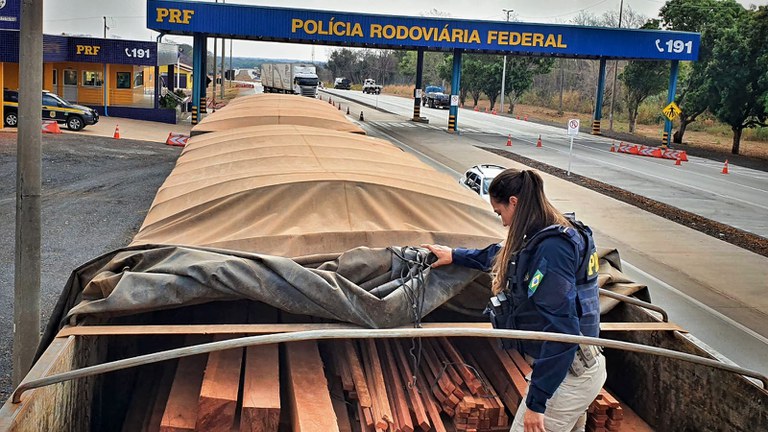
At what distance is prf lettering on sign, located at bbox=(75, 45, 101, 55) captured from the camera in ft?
144

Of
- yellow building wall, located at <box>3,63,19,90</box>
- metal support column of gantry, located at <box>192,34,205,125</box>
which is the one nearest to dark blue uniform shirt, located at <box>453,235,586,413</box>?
metal support column of gantry, located at <box>192,34,205,125</box>

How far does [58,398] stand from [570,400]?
277 cm

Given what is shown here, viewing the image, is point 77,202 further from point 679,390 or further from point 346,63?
point 346,63

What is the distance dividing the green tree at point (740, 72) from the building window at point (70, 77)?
3763cm

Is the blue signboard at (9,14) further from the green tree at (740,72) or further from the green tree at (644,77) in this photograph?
the green tree at (644,77)

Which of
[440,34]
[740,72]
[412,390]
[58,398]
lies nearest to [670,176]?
[740,72]

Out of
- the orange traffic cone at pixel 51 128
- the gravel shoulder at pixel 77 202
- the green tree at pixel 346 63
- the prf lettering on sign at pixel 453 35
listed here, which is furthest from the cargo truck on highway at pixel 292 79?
the green tree at pixel 346 63

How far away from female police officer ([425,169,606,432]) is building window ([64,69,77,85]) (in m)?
47.1

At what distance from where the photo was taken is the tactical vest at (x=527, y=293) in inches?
158

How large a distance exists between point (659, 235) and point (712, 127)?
169ft

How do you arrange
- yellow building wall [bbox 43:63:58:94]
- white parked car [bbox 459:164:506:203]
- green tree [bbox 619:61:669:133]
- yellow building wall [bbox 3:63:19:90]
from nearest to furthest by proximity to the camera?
white parked car [bbox 459:164:506:203], yellow building wall [bbox 3:63:19:90], yellow building wall [bbox 43:63:58:94], green tree [bbox 619:61:669:133]

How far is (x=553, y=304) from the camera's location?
13.0 feet

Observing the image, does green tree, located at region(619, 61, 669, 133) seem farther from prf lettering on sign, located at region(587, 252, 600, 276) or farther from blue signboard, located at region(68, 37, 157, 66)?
prf lettering on sign, located at region(587, 252, 600, 276)

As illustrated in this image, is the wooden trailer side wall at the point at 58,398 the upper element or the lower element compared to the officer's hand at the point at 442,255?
lower
